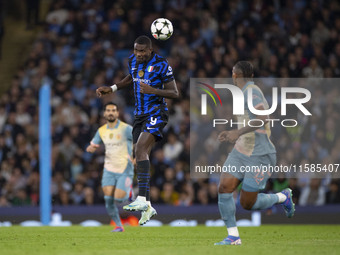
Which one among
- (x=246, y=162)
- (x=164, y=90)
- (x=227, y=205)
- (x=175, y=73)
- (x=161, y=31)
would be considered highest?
(x=161, y=31)

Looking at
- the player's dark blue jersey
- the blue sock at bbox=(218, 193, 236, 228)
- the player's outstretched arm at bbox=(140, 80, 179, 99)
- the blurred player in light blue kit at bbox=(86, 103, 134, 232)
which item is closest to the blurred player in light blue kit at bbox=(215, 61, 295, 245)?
the blue sock at bbox=(218, 193, 236, 228)

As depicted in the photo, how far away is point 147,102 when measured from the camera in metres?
10.0

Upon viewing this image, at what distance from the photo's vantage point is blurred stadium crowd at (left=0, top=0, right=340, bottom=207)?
1644cm

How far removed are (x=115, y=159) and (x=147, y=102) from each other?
3410 mm

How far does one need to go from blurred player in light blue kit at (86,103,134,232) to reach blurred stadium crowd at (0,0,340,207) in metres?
2.93

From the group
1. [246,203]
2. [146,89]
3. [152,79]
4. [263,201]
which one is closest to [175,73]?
[152,79]

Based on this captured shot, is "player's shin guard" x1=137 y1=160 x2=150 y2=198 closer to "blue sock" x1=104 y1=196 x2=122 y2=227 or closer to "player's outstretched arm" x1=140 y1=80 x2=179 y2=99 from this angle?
"player's outstretched arm" x1=140 y1=80 x2=179 y2=99

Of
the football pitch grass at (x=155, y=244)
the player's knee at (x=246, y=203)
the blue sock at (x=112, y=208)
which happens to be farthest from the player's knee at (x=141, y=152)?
the blue sock at (x=112, y=208)

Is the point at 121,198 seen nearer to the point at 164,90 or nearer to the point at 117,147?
the point at 117,147

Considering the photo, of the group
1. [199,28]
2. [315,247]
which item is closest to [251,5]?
[199,28]

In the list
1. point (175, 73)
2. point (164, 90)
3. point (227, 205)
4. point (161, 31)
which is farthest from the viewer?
point (175, 73)

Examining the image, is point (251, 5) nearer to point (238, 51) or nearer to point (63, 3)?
point (238, 51)

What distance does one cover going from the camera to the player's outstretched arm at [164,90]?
957 cm

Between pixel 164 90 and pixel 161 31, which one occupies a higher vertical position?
pixel 161 31
